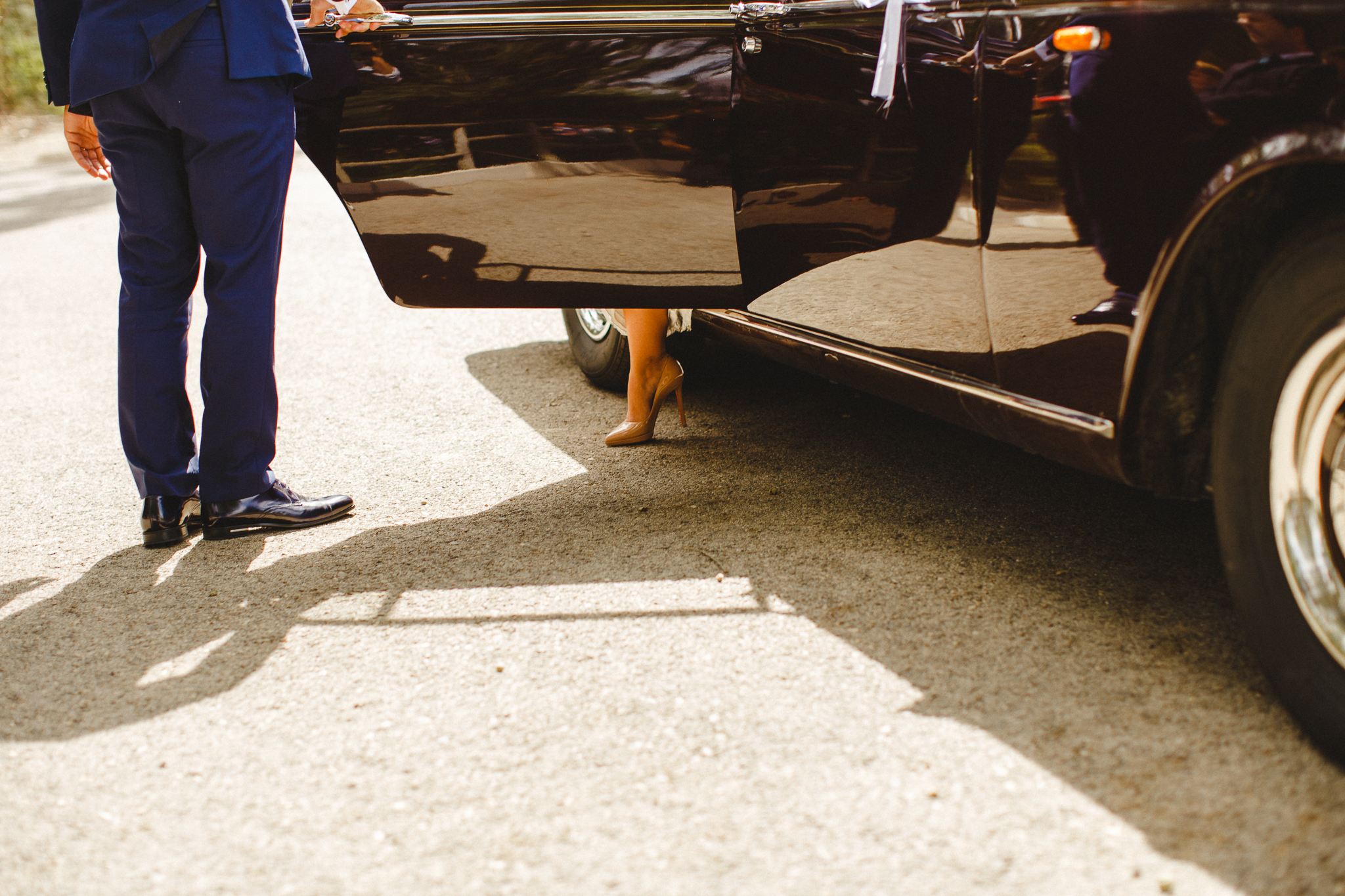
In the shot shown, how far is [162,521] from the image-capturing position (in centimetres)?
294

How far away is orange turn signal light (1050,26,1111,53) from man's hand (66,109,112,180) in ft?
7.86

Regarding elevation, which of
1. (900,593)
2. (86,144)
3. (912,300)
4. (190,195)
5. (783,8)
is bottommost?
(900,593)

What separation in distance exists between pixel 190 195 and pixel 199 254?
0.69 feet

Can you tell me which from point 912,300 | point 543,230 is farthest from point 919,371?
point 543,230

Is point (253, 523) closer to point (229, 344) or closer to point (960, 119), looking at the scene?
point (229, 344)

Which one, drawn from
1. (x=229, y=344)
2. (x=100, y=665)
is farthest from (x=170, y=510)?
(x=100, y=665)

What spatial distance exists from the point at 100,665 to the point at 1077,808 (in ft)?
6.30

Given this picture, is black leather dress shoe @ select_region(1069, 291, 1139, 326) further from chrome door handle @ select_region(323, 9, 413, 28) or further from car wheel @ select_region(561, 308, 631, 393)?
car wheel @ select_region(561, 308, 631, 393)

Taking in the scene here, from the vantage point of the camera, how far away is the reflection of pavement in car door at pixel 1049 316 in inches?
74.9

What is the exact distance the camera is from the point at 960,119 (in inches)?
81.7

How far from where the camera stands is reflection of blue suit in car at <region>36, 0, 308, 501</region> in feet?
8.52

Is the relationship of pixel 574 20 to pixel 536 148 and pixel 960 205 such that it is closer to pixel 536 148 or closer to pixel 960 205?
pixel 536 148

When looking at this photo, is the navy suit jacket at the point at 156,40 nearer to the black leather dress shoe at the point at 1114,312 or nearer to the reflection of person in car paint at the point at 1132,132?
the reflection of person in car paint at the point at 1132,132

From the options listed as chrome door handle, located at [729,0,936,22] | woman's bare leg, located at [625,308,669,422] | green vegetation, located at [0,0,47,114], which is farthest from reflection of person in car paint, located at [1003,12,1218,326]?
green vegetation, located at [0,0,47,114]
